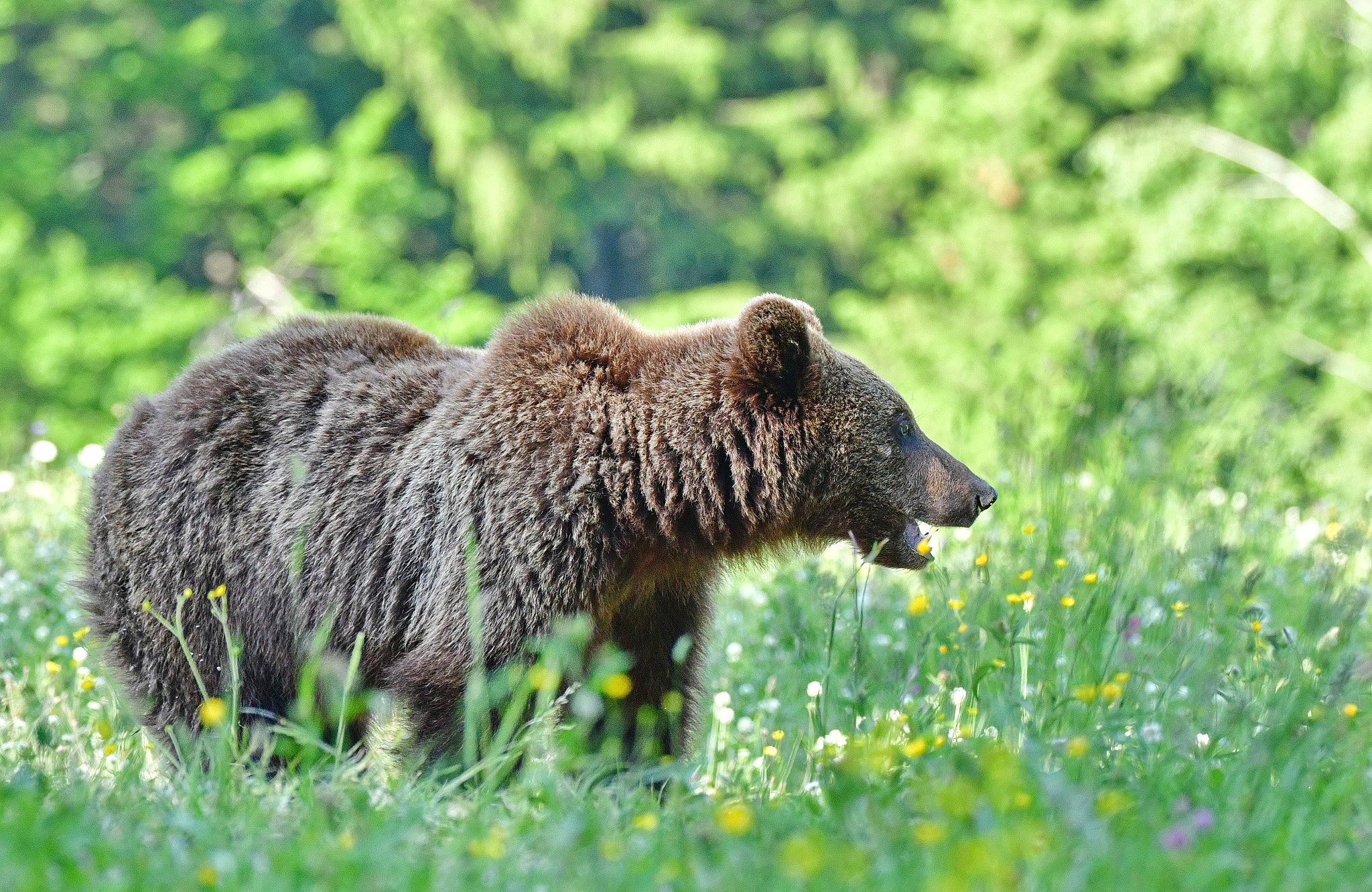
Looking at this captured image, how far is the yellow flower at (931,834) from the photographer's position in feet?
7.43

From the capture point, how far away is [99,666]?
442 centimetres

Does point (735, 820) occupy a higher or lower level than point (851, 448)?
lower

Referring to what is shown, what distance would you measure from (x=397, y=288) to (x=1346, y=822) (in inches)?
797

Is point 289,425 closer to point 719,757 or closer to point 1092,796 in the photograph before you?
point 719,757

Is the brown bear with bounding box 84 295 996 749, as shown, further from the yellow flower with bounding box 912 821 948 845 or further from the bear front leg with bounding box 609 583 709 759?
the yellow flower with bounding box 912 821 948 845

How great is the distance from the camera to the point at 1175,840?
2.32m

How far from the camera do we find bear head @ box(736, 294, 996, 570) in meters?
4.01

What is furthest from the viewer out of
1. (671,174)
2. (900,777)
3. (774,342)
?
(671,174)

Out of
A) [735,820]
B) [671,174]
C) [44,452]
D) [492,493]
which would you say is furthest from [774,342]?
[671,174]

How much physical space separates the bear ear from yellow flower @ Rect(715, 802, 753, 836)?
155 cm

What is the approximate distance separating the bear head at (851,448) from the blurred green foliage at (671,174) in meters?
14.4

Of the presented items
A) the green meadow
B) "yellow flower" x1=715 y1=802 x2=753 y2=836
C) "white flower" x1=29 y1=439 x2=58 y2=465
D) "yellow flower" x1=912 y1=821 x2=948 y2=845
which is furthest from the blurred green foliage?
"yellow flower" x1=912 y1=821 x2=948 y2=845

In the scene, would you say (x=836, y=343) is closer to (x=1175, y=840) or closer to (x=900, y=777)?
(x=900, y=777)

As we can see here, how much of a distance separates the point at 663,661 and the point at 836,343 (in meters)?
19.4
